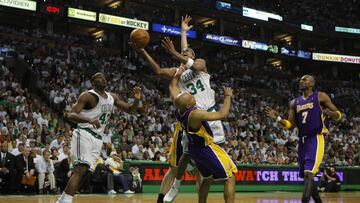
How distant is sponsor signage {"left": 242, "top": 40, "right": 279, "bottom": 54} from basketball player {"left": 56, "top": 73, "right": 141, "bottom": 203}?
30.3 metres

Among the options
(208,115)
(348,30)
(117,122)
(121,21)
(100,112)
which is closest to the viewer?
(208,115)

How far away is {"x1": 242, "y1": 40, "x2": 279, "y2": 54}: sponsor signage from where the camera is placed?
37.0 metres

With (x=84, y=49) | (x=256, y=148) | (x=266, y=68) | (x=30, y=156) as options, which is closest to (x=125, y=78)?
(x=84, y=49)

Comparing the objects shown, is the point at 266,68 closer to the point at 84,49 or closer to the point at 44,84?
the point at 84,49

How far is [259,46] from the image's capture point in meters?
37.9

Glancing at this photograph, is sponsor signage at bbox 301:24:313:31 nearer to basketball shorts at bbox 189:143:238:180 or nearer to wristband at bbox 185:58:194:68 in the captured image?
wristband at bbox 185:58:194:68

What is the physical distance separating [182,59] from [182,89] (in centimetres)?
57

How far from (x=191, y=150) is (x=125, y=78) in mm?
19658

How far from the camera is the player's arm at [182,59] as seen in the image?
24.4ft

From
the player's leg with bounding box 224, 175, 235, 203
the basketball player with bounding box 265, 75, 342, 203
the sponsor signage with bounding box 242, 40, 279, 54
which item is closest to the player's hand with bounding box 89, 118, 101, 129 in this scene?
the player's leg with bounding box 224, 175, 235, 203

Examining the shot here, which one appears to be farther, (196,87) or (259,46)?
(259,46)

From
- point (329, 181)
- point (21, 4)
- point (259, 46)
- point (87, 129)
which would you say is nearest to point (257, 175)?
point (329, 181)

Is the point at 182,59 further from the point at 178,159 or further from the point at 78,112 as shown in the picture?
the point at 78,112

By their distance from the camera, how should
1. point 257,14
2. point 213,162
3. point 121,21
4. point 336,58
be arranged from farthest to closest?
point 336,58 → point 257,14 → point 121,21 → point 213,162
